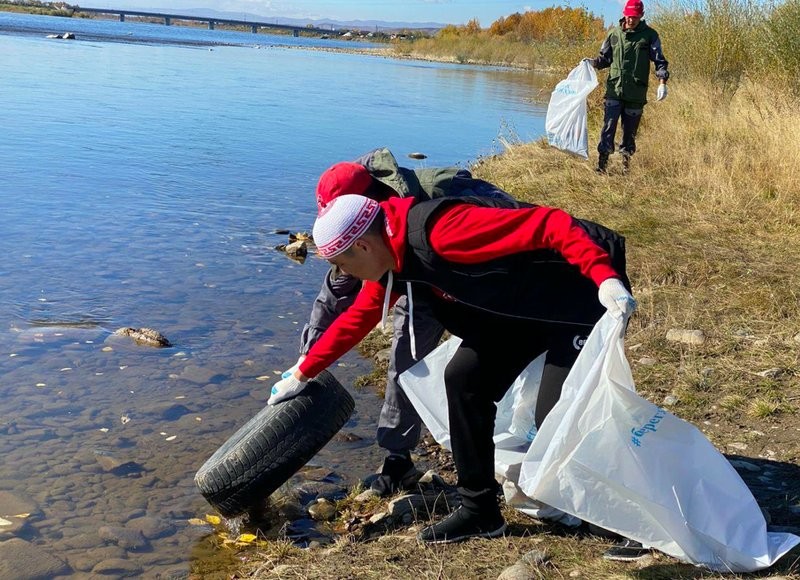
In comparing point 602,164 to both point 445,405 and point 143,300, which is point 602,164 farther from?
point 445,405

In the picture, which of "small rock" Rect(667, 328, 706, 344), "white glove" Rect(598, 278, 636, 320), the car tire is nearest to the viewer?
"white glove" Rect(598, 278, 636, 320)

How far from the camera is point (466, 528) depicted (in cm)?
337

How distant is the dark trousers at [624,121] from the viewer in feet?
33.5

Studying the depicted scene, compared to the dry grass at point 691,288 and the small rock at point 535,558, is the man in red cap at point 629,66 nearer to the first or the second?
the dry grass at point 691,288

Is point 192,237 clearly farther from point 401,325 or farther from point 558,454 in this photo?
point 558,454

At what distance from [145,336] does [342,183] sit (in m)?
3.13

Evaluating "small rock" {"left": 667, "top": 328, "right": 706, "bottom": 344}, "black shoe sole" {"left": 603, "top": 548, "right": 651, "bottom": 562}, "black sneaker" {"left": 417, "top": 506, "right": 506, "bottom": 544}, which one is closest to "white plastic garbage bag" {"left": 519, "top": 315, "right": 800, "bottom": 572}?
"black shoe sole" {"left": 603, "top": 548, "right": 651, "bottom": 562}

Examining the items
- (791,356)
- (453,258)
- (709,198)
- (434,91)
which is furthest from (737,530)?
(434,91)

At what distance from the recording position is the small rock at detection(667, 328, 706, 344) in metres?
5.29

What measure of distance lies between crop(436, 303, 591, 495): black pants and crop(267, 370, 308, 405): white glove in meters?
0.73

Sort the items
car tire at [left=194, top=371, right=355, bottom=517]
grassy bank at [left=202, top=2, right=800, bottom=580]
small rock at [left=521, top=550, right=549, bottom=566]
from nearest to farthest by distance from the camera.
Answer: small rock at [left=521, top=550, right=549, bottom=566], grassy bank at [left=202, top=2, right=800, bottom=580], car tire at [left=194, top=371, right=355, bottom=517]

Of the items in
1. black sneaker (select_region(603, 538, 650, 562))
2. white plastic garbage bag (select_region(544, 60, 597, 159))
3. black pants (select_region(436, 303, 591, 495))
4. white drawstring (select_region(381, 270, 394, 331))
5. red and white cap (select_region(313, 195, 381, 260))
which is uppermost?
white plastic garbage bag (select_region(544, 60, 597, 159))

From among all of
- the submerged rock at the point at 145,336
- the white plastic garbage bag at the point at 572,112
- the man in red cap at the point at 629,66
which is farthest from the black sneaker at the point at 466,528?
the man in red cap at the point at 629,66

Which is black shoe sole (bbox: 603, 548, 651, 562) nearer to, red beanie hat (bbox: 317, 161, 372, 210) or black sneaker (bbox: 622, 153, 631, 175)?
red beanie hat (bbox: 317, 161, 372, 210)
